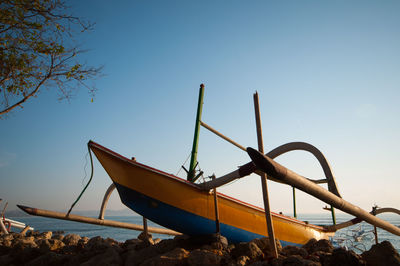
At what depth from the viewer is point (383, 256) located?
4512 mm

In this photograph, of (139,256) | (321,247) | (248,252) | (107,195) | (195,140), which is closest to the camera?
(248,252)

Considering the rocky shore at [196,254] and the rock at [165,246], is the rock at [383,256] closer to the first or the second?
the rocky shore at [196,254]

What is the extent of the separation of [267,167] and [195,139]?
7.74m

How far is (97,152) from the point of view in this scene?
7.45 metres

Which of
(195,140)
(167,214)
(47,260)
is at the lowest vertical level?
(47,260)

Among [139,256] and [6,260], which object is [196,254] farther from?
[6,260]

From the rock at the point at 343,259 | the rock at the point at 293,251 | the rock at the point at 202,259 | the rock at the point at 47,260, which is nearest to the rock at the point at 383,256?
the rock at the point at 343,259

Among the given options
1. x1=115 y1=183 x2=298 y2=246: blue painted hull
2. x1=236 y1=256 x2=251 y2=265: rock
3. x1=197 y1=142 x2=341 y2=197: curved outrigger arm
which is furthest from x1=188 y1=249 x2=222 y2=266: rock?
x1=115 y1=183 x2=298 y2=246: blue painted hull

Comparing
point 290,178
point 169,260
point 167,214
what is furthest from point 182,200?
point 290,178

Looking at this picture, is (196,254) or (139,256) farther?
(139,256)

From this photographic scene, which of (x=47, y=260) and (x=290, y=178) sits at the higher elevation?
(x=290, y=178)

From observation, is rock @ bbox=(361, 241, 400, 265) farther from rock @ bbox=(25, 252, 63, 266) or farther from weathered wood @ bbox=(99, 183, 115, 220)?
weathered wood @ bbox=(99, 183, 115, 220)

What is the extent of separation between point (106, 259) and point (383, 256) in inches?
246

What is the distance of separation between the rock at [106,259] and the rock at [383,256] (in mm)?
5796
